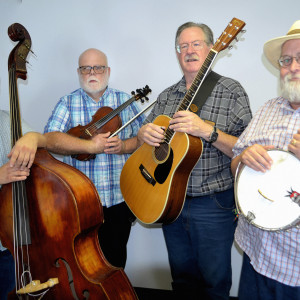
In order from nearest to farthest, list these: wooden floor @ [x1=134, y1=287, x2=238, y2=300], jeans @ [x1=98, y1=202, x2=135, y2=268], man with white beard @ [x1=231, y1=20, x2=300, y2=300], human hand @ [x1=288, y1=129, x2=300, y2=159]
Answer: human hand @ [x1=288, y1=129, x2=300, y2=159]
man with white beard @ [x1=231, y1=20, x2=300, y2=300]
jeans @ [x1=98, y1=202, x2=135, y2=268]
wooden floor @ [x1=134, y1=287, x2=238, y2=300]

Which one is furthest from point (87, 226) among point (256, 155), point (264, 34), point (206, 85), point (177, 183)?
point (264, 34)

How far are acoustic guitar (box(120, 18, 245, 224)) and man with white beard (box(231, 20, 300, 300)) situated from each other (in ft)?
0.74

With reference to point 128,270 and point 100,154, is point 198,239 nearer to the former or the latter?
point 100,154

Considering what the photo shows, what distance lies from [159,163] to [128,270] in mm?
1486

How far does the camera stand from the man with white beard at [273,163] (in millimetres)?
1141

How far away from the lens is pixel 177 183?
1.49 metres

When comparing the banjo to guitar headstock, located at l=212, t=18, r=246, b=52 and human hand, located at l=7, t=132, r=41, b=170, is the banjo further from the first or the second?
human hand, located at l=7, t=132, r=41, b=170

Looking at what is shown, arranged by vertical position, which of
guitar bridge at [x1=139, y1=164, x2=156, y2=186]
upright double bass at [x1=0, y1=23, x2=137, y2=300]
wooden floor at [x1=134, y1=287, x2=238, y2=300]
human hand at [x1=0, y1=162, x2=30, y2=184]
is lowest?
wooden floor at [x1=134, y1=287, x2=238, y2=300]

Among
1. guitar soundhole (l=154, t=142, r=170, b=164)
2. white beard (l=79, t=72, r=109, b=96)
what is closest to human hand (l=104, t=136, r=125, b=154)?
guitar soundhole (l=154, t=142, r=170, b=164)

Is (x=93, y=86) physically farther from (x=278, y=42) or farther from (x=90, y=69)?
(x=278, y=42)

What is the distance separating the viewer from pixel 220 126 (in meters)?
1.59

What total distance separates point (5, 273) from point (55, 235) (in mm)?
487

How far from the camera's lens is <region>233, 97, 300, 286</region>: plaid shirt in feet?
3.80

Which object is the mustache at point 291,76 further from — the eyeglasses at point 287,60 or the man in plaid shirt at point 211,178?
the man in plaid shirt at point 211,178
